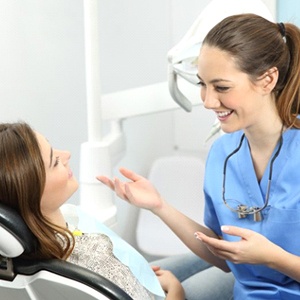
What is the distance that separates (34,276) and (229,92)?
570 mm

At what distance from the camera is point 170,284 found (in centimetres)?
142

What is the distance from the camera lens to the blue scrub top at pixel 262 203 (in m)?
1.25

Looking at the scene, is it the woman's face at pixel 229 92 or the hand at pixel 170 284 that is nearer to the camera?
the woman's face at pixel 229 92

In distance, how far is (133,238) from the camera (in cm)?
249

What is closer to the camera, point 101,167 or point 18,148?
point 18,148

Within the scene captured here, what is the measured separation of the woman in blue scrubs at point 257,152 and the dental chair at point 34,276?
13.3 inches

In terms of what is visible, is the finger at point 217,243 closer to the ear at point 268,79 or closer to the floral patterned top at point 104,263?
the floral patterned top at point 104,263

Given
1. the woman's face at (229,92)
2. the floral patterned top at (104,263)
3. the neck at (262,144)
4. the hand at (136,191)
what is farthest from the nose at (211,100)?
the floral patterned top at (104,263)

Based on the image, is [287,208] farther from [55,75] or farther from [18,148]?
[55,75]

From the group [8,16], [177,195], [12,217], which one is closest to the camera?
[12,217]

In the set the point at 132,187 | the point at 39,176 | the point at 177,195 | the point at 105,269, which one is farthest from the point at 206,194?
the point at 177,195

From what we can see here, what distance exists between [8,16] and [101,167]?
0.58 m

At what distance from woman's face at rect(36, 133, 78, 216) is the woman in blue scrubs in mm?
254

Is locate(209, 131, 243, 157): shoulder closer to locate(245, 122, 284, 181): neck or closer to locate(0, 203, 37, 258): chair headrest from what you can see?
locate(245, 122, 284, 181): neck
